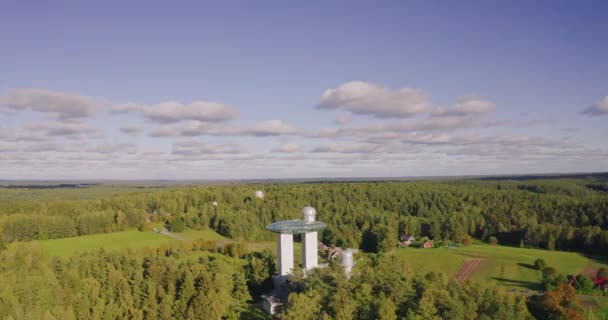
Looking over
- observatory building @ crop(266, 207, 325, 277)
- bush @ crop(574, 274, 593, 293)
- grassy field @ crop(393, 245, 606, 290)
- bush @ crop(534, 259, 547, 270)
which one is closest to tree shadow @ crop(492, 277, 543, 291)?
grassy field @ crop(393, 245, 606, 290)

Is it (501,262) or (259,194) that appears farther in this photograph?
(259,194)

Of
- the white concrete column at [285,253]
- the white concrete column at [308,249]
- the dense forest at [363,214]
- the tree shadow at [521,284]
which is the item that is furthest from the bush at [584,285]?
the white concrete column at [285,253]

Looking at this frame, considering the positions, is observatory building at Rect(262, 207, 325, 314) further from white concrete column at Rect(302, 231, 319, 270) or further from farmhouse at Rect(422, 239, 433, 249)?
farmhouse at Rect(422, 239, 433, 249)

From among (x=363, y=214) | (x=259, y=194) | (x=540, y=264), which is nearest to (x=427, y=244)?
(x=363, y=214)

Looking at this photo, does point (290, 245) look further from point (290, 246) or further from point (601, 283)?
point (601, 283)

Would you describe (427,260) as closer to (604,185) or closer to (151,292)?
(151,292)
